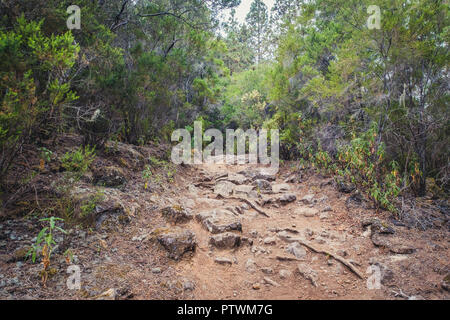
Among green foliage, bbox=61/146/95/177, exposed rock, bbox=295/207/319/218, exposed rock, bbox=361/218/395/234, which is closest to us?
green foliage, bbox=61/146/95/177

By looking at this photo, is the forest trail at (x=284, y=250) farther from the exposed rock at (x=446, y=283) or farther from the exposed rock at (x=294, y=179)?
the exposed rock at (x=294, y=179)

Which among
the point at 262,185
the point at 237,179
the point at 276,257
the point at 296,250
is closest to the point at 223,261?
the point at 276,257

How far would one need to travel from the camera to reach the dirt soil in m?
2.65

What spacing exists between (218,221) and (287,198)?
8.36 feet

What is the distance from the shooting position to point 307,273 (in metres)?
3.28

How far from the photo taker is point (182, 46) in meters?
9.91

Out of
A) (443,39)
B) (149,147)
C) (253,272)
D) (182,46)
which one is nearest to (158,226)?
(253,272)

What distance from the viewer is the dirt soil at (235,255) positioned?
265 centimetres

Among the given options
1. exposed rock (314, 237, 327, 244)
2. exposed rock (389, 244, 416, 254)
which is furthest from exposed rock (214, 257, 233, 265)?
exposed rock (389, 244, 416, 254)

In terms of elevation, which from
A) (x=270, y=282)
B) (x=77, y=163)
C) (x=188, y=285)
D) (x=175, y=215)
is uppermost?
(x=77, y=163)

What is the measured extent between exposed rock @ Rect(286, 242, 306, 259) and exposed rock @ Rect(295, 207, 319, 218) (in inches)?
61.7

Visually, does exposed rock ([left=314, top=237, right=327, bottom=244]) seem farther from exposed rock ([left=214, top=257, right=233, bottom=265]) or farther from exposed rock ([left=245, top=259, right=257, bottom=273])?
exposed rock ([left=214, top=257, right=233, bottom=265])

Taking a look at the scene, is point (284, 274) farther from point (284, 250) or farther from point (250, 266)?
point (284, 250)
